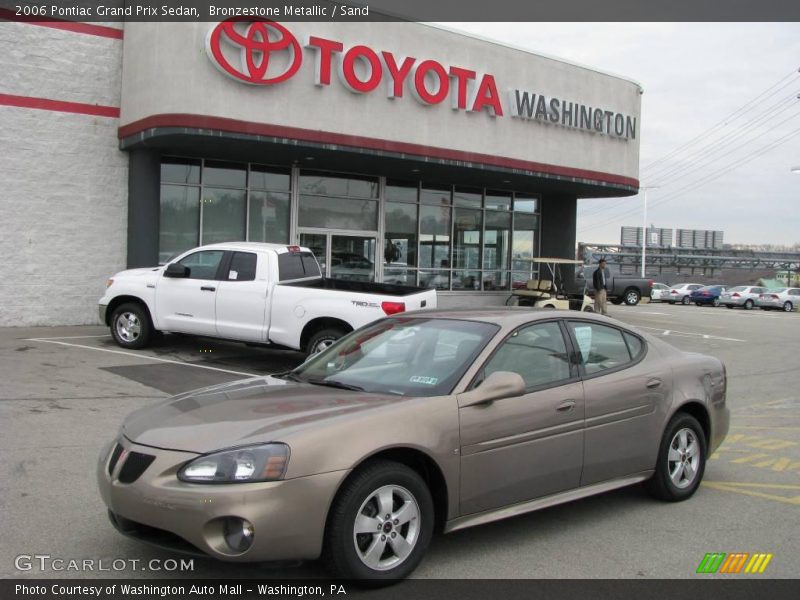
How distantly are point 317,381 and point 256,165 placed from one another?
13.8 m

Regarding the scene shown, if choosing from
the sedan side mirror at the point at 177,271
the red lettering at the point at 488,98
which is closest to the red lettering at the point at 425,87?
the red lettering at the point at 488,98

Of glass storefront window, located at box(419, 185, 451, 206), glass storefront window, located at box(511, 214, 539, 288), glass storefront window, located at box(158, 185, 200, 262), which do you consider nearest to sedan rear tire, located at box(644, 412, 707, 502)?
glass storefront window, located at box(158, 185, 200, 262)

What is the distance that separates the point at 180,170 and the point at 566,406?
1388 cm

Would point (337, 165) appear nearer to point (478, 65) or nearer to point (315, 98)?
point (315, 98)

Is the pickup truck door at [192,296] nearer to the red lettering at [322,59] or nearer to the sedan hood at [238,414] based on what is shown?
the red lettering at [322,59]

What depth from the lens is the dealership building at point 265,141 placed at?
15.0m

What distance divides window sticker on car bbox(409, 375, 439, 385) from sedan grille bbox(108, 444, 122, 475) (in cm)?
174

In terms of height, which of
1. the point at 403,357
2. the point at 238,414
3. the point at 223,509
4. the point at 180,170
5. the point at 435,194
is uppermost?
the point at 435,194

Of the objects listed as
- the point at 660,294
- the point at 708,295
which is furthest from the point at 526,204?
the point at 660,294

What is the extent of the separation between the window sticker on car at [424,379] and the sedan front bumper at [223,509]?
3.20 feet

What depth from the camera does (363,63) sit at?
16.6 meters

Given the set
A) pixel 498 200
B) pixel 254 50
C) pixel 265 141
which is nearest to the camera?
pixel 254 50

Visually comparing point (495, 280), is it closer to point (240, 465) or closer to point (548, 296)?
point (548, 296)

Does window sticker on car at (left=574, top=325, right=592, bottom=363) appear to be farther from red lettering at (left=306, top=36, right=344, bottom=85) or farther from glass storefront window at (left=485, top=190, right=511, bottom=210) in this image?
glass storefront window at (left=485, top=190, right=511, bottom=210)
